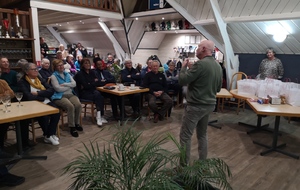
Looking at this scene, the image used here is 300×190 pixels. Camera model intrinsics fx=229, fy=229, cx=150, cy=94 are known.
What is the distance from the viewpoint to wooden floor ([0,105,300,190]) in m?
2.38

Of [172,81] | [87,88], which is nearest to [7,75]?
[87,88]

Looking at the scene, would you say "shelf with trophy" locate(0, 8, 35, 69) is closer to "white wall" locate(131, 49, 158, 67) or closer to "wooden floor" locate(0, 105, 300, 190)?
"wooden floor" locate(0, 105, 300, 190)

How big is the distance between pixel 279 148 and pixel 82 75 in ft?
10.9

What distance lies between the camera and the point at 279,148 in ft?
10.6

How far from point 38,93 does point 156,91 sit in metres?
2.06

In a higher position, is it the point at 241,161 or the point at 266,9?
the point at 266,9

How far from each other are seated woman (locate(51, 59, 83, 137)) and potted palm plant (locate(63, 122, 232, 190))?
8.23 feet

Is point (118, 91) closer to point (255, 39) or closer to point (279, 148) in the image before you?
point (279, 148)

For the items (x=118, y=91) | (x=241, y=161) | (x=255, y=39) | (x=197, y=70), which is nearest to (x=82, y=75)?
(x=118, y=91)

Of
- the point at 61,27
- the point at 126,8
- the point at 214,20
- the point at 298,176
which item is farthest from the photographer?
the point at 61,27

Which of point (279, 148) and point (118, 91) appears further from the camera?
point (118, 91)

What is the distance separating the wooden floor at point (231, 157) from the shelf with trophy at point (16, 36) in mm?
2189

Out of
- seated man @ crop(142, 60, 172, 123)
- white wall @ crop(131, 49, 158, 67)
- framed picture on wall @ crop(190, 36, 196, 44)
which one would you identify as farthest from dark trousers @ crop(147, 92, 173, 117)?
white wall @ crop(131, 49, 158, 67)

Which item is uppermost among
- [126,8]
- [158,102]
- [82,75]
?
[126,8]
